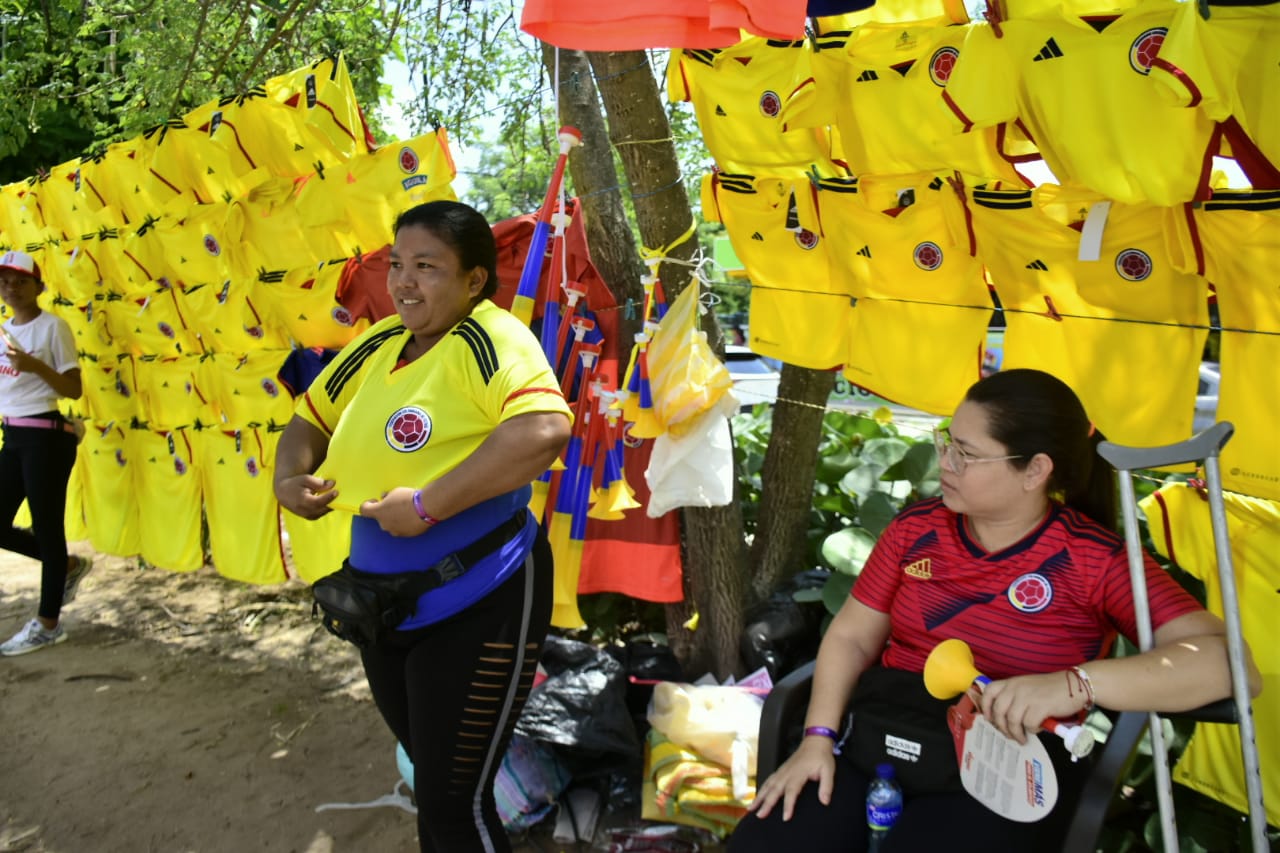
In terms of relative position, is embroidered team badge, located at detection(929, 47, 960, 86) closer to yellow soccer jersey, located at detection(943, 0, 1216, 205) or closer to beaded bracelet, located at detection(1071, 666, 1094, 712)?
yellow soccer jersey, located at detection(943, 0, 1216, 205)

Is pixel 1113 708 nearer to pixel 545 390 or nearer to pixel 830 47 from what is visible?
pixel 545 390

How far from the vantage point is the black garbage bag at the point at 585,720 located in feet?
9.70

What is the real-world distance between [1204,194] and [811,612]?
2.01 m

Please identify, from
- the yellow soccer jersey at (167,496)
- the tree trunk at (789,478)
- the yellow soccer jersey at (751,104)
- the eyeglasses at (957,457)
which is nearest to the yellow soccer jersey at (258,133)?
the yellow soccer jersey at (167,496)

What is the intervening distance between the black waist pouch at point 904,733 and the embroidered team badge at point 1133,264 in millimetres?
1112

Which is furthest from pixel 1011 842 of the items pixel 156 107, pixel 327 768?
pixel 156 107

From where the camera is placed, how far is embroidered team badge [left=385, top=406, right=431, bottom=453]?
204 cm

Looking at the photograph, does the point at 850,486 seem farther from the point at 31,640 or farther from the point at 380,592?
the point at 31,640

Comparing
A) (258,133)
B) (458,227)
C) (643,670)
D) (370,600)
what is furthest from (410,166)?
(370,600)

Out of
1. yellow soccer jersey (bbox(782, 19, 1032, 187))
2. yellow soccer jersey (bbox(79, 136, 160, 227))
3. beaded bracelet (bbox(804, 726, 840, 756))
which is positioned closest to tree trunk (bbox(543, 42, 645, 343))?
yellow soccer jersey (bbox(782, 19, 1032, 187))

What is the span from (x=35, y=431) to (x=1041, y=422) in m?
4.35

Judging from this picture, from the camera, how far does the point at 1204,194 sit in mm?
2055

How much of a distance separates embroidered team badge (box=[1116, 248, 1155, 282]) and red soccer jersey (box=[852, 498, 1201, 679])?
714 mm

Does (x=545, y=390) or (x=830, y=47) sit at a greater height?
(x=830, y=47)
